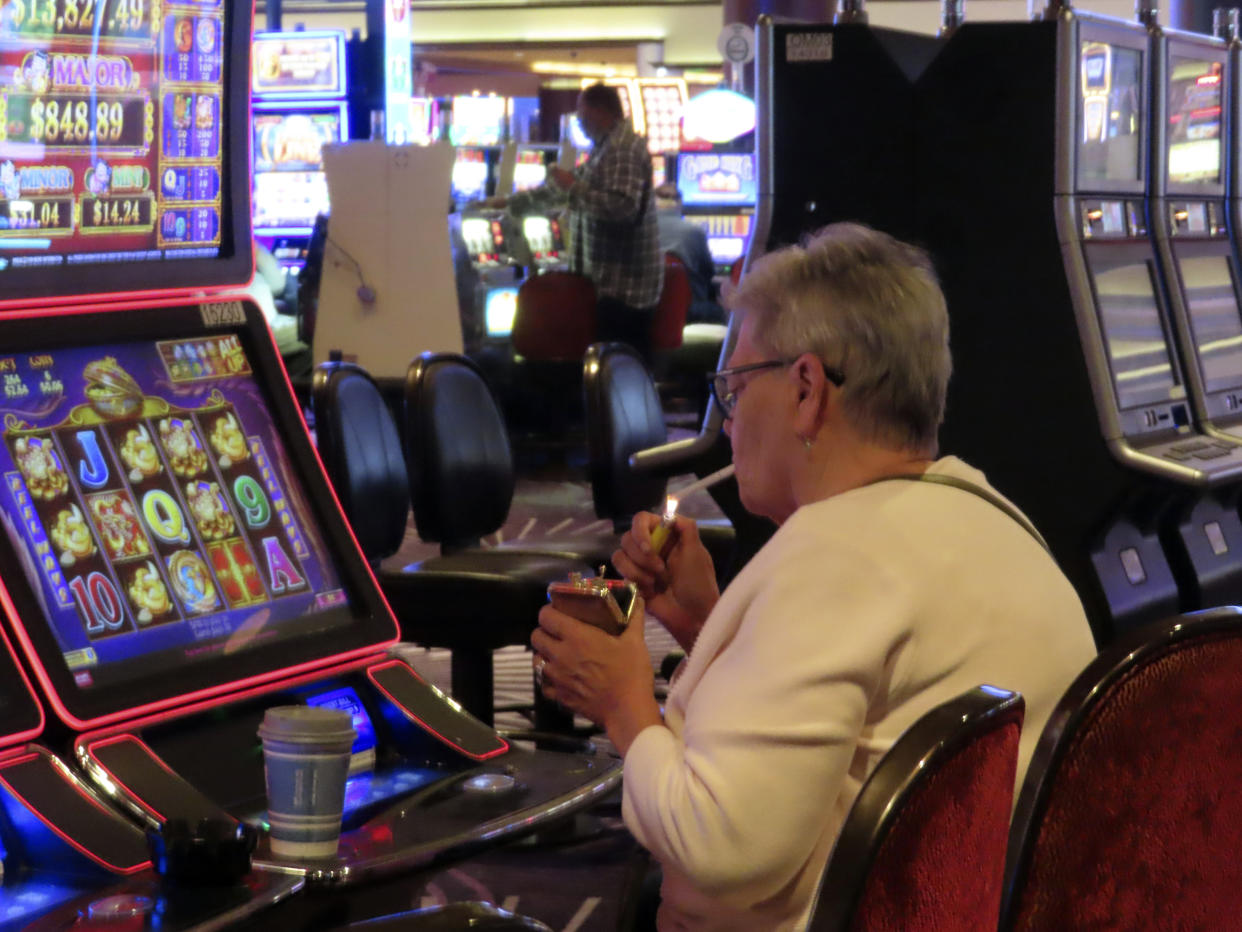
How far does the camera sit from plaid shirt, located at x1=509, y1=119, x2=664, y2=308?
283 inches

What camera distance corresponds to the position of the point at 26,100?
5.39 ft

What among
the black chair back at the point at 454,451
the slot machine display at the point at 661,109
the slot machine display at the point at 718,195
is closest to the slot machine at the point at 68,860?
the black chair back at the point at 454,451

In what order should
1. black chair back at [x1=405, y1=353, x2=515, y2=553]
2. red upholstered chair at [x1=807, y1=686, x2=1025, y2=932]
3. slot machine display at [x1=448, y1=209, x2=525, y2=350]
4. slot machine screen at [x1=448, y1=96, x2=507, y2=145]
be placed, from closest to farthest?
red upholstered chair at [x1=807, y1=686, x2=1025, y2=932] → black chair back at [x1=405, y1=353, x2=515, y2=553] → slot machine display at [x1=448, y1=209, x2=525, y2=350] → slot machine screen at [x1=448, y1=96, x2=507, y2=145]

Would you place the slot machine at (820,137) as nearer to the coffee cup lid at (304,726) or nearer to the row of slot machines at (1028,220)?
the row of slot machines at (1028,220)

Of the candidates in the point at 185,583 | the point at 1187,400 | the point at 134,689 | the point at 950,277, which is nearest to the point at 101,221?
the point at 185,583

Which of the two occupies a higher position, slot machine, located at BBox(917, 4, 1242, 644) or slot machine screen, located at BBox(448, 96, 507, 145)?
slot machine screen, located at BBox(448, 96, 507, 145)

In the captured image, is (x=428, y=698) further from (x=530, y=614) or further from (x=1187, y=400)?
(x=1187, y=400)

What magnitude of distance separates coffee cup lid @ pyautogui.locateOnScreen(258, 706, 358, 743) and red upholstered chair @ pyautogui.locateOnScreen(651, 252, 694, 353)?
21.6 feet

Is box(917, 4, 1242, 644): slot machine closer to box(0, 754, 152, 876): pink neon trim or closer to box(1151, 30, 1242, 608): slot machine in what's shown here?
Answer: box(1151, 30, 1242, 608): slot machine

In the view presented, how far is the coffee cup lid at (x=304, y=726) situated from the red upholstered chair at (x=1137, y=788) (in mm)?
550

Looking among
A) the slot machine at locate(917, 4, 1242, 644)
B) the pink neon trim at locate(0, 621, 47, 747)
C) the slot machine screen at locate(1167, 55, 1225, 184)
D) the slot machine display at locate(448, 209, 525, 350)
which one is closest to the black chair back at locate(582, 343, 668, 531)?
the slot machine at locate(917, 4, 1242, 644)

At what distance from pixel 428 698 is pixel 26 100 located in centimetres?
76

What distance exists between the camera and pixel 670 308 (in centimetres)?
797

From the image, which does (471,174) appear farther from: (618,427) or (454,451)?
(454,451)
